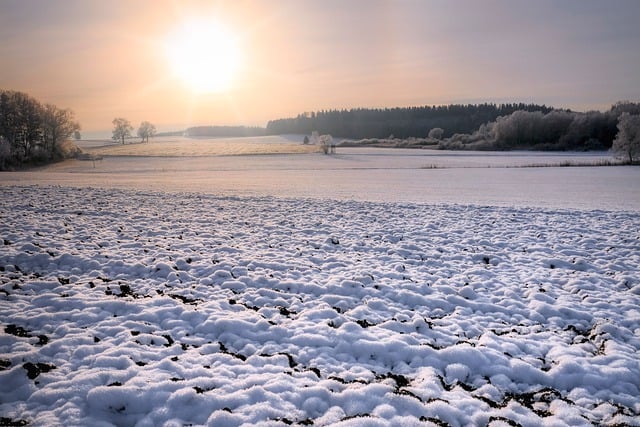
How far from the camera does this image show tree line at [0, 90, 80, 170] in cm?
5728

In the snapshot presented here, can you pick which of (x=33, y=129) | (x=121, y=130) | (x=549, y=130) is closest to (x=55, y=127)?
(x=33, y=129)

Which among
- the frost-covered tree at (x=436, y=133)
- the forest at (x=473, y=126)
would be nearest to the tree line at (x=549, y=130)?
the forest at (x=473, y=126)

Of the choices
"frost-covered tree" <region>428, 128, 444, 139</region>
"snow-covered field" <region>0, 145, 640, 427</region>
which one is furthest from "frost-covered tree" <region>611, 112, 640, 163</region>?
"frost-covered tree" <region>428, 128, 444, 139</region>

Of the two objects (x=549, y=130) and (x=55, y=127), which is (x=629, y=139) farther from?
(x=55, y=127)

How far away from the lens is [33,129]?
61.2 metres

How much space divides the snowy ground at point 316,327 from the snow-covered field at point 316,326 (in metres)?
0.03

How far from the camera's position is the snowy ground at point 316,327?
441cm

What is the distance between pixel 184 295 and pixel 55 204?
13.1 m

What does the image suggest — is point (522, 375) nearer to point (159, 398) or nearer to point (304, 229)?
point (159, 398)

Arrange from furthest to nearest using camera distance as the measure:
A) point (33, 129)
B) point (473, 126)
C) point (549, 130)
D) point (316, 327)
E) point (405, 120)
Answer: point (405, 120)
point (473, 126)
point (549, 130)
point (33, 129)
point (316, 327)

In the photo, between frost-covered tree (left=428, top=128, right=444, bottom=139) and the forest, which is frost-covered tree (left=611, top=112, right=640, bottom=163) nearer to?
the forest

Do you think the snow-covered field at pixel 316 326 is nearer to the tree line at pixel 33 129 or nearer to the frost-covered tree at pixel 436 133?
the tree line at pixel 33 129

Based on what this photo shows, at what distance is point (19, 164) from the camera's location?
54.1 m

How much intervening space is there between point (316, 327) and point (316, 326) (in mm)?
26
